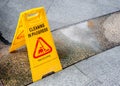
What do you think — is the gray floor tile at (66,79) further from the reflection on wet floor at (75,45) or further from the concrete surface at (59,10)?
the concrete surface at (59,10)

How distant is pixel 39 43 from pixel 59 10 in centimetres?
305

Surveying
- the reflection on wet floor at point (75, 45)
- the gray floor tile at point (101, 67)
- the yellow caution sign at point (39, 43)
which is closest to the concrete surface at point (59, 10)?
the reflection on wet floor at point (75, 45)

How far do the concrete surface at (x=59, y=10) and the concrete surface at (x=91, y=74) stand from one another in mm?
1740

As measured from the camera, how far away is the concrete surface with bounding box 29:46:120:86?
3482 mm

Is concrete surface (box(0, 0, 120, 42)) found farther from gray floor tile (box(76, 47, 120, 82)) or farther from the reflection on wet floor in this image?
gray floor tile (box(76, 47, 120, 82))

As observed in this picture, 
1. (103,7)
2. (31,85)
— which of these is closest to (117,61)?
(31,85)

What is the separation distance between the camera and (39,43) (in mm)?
3430

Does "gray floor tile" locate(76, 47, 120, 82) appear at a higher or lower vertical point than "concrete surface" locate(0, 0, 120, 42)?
lower

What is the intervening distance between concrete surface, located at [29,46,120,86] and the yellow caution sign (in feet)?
0.65

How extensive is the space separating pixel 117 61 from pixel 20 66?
1968 millimetres

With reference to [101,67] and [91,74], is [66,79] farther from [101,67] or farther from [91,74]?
[101,67]

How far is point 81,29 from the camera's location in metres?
5.16

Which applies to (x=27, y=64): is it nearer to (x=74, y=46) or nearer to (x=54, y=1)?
(x=74, y=46)

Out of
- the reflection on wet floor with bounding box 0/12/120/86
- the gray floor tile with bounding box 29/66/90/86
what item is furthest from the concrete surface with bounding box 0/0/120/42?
the gray floor tile with bounding box 29/66/90/86
